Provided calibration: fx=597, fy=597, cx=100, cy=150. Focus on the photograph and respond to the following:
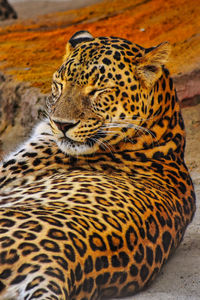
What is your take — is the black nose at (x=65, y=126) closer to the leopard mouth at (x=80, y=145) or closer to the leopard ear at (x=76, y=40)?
the leopard mouth at (x=80, y=145)

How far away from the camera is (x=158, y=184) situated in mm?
4031

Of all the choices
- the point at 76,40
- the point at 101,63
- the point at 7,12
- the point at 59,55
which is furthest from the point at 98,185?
the point at 7,12

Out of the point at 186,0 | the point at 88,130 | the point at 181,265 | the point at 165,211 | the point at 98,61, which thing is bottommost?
the point at 181,265

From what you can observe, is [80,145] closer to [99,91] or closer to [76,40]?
[99,91]

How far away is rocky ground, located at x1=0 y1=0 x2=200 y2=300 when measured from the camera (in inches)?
275

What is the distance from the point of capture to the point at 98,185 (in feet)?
12.1

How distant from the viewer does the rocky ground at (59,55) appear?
23.0 ft

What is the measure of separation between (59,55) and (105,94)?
3265mm

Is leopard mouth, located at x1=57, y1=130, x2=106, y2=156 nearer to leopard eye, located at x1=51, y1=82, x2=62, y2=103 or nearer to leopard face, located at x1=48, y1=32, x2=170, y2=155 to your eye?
leopard face, located at x1=48, y1=32, x2=170, y2=155

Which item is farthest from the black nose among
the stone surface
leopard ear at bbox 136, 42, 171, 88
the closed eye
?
the stone surface

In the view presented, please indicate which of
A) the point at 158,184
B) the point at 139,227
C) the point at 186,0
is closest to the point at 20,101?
the point at 186,0

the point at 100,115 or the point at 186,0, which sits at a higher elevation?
the point at 186,0

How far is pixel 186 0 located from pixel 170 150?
11.9 ft

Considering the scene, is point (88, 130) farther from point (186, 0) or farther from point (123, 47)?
point (186, 0)
